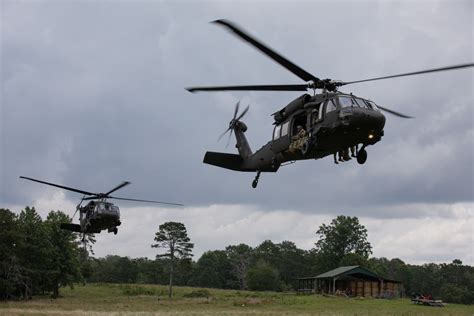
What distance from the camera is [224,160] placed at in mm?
25609

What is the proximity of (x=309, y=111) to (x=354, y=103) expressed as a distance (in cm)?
180

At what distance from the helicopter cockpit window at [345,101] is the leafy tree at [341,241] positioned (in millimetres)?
100033

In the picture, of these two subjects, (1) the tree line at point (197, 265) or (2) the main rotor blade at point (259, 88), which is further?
(1) the tree line at point (197, 265)

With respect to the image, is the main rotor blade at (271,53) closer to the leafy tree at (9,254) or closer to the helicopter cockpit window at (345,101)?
the helicopter cockpit window at (345,101)

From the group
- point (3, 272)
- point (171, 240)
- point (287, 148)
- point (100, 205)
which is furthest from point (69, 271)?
point (287, 148)

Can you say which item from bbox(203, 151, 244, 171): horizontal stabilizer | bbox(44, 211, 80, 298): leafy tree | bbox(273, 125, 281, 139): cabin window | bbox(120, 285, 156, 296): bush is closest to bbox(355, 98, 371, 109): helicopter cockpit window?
bbox(273, 125, 281, 139): cabin window

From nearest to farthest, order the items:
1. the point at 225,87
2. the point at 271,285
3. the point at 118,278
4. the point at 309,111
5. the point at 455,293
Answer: the point at 225,87 → the point at 309,111 → the point at 455,293 → the point at 271,285 → the point at 118,278

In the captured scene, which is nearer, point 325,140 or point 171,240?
point 325,140

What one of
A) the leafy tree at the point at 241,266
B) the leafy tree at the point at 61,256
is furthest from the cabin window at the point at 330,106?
the leafy tree at the point at 241,266

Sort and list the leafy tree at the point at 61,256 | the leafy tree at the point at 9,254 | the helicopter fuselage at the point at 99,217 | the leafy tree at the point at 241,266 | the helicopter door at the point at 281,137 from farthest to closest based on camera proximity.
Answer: the leafy tree at the point at 241,266 → the leafy tree at the point at 61,256 → the leafy tree at the point at 9,254 → the helicopter fuselage at the point at 99,217 → the helicopter door at the point at 281,137

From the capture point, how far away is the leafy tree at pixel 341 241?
115 m

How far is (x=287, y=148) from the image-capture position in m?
20.7

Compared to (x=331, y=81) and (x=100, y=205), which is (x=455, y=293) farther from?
(x=331, y=81)

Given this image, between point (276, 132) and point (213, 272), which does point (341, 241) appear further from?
point (276, 132)
